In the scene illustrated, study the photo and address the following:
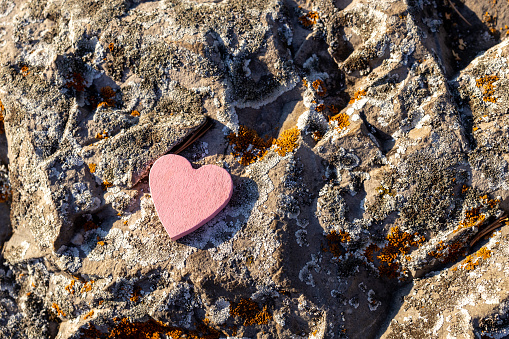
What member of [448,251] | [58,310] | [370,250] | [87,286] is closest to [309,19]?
[370,250]

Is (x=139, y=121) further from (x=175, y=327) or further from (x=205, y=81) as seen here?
(x=175, y=327)

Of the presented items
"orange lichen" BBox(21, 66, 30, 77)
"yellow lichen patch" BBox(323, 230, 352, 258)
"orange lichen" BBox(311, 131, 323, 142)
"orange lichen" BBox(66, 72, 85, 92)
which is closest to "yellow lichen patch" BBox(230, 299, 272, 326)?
"yellow lichen patch" BBox(323, 230, 352, 258)

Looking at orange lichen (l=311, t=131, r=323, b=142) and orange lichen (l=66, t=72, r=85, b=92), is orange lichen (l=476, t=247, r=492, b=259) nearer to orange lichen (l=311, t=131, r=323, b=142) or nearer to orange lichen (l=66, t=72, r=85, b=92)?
orange lichen (l=311, t=131, r=323, b=142)

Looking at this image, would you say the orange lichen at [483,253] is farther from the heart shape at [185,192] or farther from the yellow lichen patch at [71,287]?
the yellow lichen patch at [71,287]

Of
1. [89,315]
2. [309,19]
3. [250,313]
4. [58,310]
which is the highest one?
[309,19]

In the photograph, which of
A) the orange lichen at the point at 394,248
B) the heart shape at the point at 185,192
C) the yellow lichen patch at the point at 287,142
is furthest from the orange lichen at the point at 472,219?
the heart shape at the point at 185,192

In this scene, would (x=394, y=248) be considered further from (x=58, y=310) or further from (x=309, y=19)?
(x=58, y=310)

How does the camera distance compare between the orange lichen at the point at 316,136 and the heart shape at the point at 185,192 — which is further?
the orange lichen at the point at 316,136
